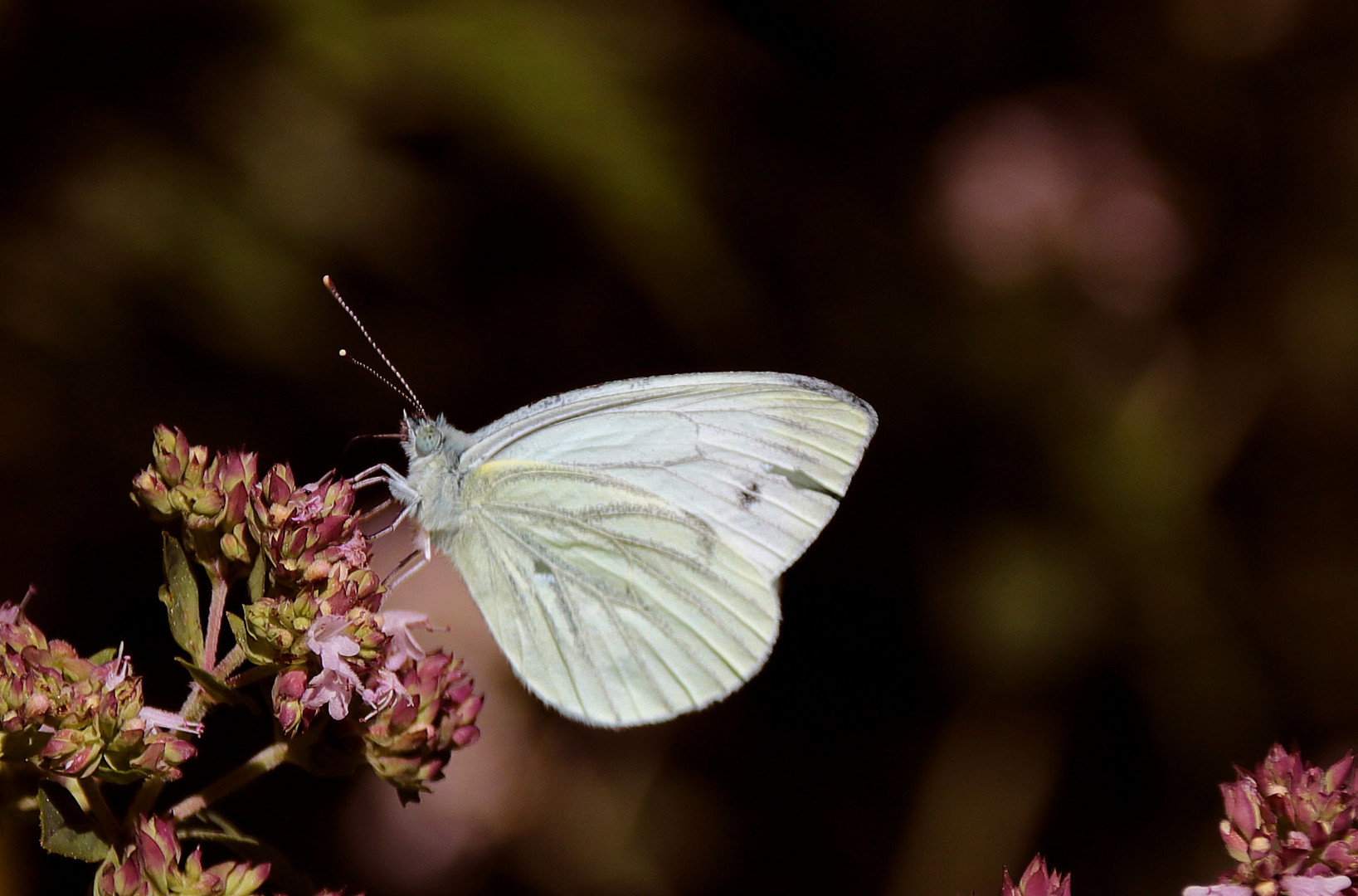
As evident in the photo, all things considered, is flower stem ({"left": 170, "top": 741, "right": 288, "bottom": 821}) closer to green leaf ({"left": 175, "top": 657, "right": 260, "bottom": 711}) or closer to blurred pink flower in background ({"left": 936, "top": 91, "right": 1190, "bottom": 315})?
green leaf ({"left": 175, "top": 657, "right": 260, "bottom": 711})

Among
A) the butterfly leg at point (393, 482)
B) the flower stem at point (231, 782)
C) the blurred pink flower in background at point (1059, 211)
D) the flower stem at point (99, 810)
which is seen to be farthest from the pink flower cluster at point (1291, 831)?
the blurred pink flower in background at point (1059, 211)

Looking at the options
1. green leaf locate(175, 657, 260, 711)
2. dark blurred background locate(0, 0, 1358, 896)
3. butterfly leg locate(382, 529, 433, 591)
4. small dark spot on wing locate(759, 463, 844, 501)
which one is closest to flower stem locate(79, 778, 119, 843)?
green leaf locate(175, 657, 260, 711)

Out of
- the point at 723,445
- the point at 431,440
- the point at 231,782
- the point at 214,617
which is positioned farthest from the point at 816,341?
the point at 231,782

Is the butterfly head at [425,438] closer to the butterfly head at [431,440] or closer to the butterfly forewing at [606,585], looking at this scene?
the butterfly head at [431,440]

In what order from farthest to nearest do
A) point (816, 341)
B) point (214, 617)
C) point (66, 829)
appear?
point (816, 341), point (214, 617), point (66, 829)

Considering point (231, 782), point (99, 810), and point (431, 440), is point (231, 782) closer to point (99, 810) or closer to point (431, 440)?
point (99, 810)

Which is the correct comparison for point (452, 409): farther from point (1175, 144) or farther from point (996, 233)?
point (1175, 144)
